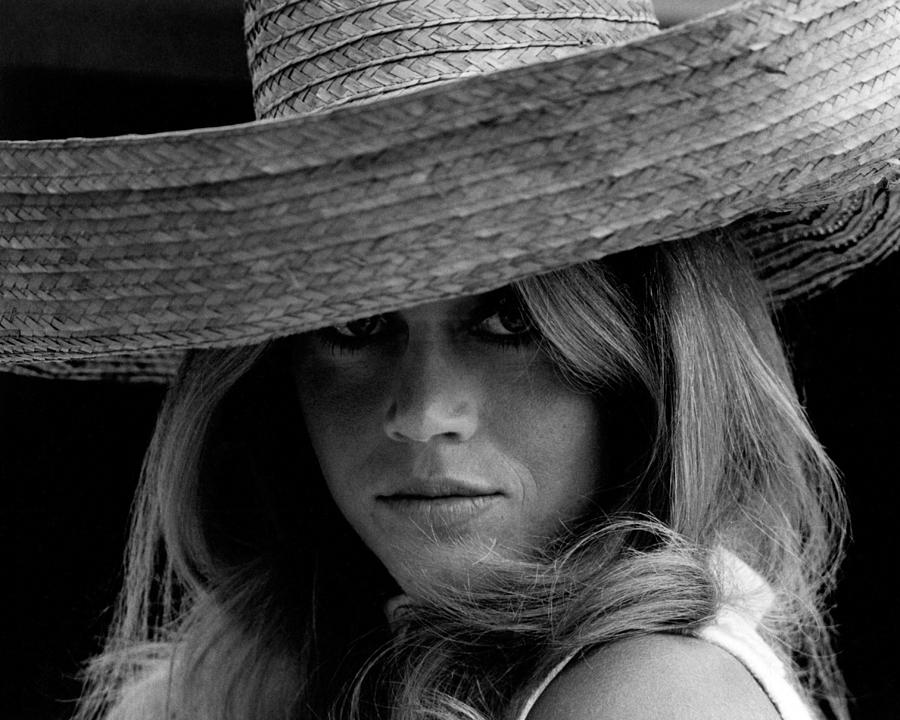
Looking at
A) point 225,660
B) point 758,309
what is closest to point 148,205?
point 758,309

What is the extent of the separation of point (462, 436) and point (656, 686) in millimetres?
264

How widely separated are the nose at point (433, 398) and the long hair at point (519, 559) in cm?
8

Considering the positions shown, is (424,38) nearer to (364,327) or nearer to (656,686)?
(364,327)

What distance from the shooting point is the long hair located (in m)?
1.04

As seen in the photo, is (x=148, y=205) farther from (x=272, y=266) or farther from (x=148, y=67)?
(x=148, y=67)

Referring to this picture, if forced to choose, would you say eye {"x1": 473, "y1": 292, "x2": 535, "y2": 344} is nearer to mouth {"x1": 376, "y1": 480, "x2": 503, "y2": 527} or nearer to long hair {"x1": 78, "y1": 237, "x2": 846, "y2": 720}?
long hair {"x1": 78, "y1": 237, "x2": 846, "y2": 720}

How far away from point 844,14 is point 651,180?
19 cm

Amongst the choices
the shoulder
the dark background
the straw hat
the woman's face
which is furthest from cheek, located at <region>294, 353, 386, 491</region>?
the dark background

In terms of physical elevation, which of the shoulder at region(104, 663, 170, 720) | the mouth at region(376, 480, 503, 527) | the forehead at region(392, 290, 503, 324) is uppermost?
the forehead at region(392, 290, 503, 324)

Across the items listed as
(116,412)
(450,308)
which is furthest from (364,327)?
(116,412)

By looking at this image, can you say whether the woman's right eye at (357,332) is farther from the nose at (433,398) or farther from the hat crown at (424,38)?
the hat crown at (424,38)

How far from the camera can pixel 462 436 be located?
1030 millimetres

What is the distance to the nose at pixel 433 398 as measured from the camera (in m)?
1.01

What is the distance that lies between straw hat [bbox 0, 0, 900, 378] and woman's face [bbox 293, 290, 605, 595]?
18cm
